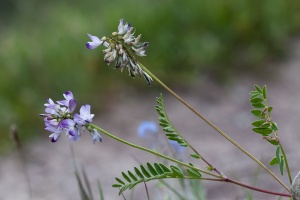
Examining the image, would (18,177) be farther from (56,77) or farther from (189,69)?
(189,69)

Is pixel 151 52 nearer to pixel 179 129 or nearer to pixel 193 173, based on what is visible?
pixel 179 129

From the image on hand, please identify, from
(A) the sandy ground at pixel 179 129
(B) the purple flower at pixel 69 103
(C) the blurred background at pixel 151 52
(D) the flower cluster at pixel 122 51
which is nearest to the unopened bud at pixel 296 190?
(D) the flower cluster at pixel 122 51

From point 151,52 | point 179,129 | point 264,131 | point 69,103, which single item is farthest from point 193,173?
point 151,52

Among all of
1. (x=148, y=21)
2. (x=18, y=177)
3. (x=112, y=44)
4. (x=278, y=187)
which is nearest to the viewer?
Result: (x=112, y=44)

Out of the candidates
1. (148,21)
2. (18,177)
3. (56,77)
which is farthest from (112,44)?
(148,21)

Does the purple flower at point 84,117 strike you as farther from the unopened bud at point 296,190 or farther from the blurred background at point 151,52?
the blurred background at point 151,52

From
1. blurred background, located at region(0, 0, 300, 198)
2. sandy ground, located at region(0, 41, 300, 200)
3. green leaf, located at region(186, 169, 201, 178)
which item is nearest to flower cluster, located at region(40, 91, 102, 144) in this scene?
green leaf, located at region(186, 169, 201, 178)
